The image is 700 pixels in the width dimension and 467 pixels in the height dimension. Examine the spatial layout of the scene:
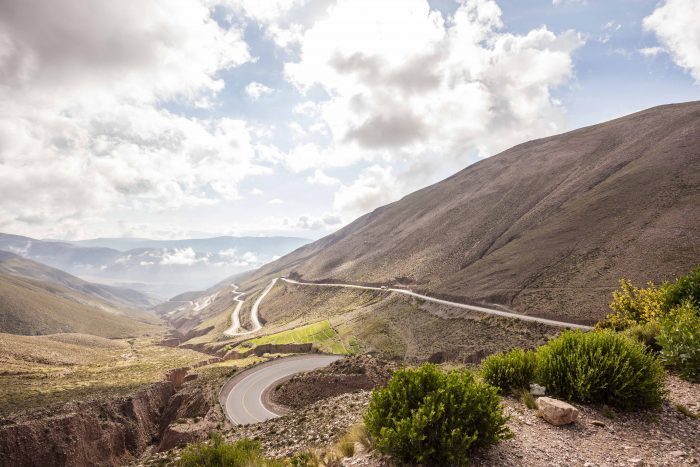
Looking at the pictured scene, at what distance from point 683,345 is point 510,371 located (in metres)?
5.25

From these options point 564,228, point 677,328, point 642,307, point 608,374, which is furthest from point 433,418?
point 564,228

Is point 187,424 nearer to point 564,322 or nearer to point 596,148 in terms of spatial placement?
point 564,322

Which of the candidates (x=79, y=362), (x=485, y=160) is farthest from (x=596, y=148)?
(x=79, y=362)

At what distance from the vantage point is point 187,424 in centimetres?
2612

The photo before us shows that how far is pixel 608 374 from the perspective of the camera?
9.29m

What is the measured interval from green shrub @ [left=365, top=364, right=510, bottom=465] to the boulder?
205cm

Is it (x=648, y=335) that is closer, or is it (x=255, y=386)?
(x=648, y=335)

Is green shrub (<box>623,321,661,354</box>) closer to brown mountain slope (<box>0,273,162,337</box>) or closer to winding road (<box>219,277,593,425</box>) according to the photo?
winding road (<box>219,277,593,425</box>)

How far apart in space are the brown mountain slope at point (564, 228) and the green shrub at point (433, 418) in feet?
→ 138

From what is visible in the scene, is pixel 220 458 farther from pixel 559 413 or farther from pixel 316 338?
pixel 316 338

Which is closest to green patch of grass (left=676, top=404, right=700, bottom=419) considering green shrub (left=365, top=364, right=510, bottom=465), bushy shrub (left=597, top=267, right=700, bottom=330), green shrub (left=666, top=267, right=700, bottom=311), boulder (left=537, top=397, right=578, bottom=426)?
boulder (left=537, top=397, right=578, bottom=426)

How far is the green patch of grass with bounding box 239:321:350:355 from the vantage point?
2151 inches

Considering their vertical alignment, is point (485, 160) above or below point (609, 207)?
above

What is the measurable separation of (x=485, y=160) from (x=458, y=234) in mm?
87259
